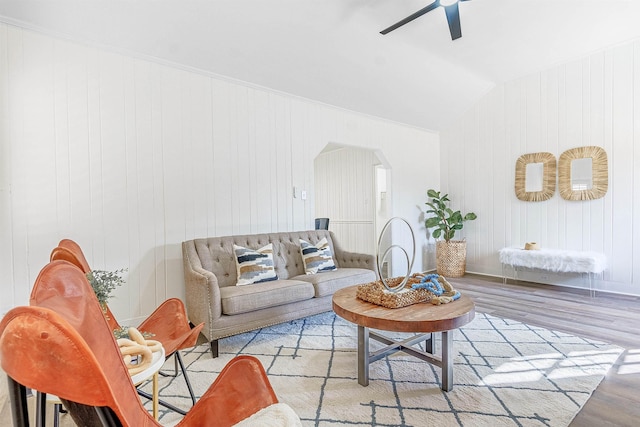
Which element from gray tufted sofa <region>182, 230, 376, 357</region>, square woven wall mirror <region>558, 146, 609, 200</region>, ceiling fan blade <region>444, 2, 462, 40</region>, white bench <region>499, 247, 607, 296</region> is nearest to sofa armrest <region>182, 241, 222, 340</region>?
gray tufted sofa <region>182, 230, 376, 357</region>

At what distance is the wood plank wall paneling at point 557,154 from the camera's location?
14.1 ft

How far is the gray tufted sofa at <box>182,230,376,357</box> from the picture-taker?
268cm

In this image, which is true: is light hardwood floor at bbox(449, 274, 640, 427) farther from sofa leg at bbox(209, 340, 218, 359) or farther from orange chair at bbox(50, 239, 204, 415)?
sofa leg at bbox(209, 340, 218, 359)

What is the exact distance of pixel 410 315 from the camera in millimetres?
2039

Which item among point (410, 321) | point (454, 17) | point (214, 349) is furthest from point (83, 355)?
point (454, 17)

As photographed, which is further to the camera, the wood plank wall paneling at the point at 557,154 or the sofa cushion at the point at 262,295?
the wood plank wall paneling at the point at 557,154

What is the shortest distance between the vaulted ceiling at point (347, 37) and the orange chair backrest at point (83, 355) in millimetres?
2756

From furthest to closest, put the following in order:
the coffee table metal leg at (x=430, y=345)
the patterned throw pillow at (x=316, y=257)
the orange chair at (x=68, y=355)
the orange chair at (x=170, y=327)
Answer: the patterned throw pillow at (x=316, y=257) → the coffee table metal leg at (x=430, y=345) → the orange chair at (x=170, y=327) → the orange chair at (x=68, y=355)

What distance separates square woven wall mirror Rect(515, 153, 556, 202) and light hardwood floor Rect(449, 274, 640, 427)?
133 centimetres

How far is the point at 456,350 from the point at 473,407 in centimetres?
79

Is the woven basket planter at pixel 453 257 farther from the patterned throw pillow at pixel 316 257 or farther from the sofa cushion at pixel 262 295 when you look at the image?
the sofa cushion at pixel 262 295

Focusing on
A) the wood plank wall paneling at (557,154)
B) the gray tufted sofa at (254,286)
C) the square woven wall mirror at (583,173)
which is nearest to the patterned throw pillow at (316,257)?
the gray tufted sofa at (254,286)

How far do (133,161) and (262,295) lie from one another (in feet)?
5.64

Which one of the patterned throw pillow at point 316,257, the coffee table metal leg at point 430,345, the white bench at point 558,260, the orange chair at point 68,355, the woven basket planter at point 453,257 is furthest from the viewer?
the woven basket planter at point 453,257
